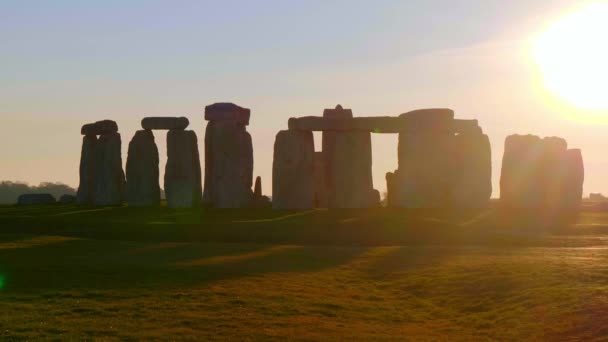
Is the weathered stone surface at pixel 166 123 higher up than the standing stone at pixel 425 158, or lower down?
higher up

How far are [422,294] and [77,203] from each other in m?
33.5

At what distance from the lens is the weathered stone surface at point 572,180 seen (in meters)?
48.8

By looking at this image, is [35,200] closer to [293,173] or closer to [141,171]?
[141,171]

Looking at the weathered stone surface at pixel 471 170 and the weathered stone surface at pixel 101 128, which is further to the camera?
the weathered stone surface at pixel 101 128

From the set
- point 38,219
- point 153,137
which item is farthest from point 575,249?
point 153,137

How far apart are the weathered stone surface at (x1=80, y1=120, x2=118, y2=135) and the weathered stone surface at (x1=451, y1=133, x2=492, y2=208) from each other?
17.3 metres

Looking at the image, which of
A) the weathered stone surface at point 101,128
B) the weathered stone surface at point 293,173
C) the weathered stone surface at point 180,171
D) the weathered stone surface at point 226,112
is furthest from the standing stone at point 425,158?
the weathered stone surface at point 101,128

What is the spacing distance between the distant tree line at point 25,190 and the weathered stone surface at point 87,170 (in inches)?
2033

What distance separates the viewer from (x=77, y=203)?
51.6m

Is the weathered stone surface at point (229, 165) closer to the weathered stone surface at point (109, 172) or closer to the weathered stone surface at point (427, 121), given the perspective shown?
the weathered stone surface at point (109, 172)

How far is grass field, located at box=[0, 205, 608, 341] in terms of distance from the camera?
17000 mm

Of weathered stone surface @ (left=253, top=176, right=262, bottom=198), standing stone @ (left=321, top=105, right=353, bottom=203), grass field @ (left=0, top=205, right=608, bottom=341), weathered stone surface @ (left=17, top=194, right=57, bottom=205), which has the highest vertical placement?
standing stone @ (left=321, top=105, right=353, bottom=203)

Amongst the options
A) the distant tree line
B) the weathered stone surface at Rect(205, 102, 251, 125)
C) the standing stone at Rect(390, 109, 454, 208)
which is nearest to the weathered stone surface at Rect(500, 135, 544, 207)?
the standing stone at Rect(390, 109, 454, 208)

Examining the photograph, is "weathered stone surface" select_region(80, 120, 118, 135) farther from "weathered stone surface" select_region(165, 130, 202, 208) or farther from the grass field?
the grass field
